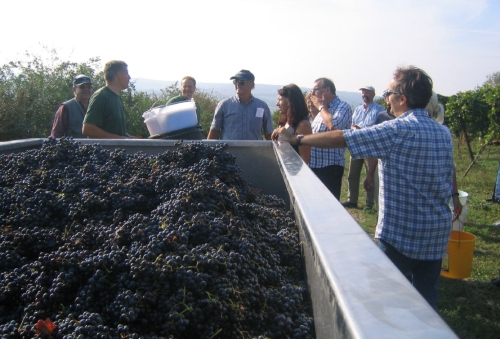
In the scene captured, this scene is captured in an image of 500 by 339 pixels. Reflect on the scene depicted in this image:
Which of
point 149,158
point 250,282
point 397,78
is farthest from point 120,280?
point 397,78

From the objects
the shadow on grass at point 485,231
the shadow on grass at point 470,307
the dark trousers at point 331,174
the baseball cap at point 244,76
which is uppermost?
the baseball cap at point 244,76

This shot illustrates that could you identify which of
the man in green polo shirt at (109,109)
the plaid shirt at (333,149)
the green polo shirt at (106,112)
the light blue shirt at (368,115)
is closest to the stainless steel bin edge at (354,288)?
the plaid shirt at (333,149)

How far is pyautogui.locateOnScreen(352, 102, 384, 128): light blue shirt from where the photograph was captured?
257 inches

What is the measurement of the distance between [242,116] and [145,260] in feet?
11.5

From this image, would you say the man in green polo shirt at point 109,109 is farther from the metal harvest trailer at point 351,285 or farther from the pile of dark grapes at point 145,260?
the metal harvest trailer at point 351,285

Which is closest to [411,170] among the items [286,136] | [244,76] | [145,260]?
[286,136]

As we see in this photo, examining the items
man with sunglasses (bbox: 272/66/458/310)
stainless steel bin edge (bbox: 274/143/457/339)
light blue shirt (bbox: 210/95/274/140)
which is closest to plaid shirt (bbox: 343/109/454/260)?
man with sunglasses (bbox: 272/66/458/310)

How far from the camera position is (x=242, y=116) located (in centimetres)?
472

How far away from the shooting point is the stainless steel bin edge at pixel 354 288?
2.49 feet

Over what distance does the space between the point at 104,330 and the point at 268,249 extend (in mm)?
675

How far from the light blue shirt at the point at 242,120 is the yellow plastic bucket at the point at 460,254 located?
7.00 feet

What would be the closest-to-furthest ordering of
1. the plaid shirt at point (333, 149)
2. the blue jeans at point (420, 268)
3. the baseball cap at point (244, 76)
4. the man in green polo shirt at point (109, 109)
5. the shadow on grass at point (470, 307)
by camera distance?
the blue jeans at point (420, 268), the shadow on grass at point (470, 307), the man in green polo shirt at point (109, 109), the plaid shirt at point (333, 149), the baseball cap at point (244, 76)

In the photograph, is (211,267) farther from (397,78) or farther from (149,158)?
(397,78)

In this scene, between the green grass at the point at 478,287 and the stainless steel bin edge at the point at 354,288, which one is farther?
the green grass at the point at 478,287
